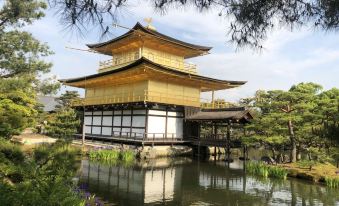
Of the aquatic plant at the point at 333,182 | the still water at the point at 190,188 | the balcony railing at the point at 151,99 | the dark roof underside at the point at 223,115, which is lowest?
the still water at the point at 190,188

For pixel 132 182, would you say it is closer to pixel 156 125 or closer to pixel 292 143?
pixel 292 143

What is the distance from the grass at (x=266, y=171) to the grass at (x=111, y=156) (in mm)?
7426

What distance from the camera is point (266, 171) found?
16.5 meters

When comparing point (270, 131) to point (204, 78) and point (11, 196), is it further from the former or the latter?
point (11, 196)

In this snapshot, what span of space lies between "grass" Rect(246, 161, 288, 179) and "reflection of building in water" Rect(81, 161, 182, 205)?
3989 millimetres

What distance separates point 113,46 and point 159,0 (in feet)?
87.8

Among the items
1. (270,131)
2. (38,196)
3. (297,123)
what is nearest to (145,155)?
(270,131)

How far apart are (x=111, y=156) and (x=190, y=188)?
26.3 ft

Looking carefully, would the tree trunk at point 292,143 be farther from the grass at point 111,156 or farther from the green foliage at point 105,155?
the green foliage at point 105,155

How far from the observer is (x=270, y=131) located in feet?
61.5

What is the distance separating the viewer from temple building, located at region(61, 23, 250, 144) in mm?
24625

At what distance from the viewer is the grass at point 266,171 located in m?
16.1

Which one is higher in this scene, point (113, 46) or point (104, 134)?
point (113, 46)

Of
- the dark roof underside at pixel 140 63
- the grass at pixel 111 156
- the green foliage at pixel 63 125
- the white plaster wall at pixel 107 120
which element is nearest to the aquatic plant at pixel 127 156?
the grass at pixel 111 156
